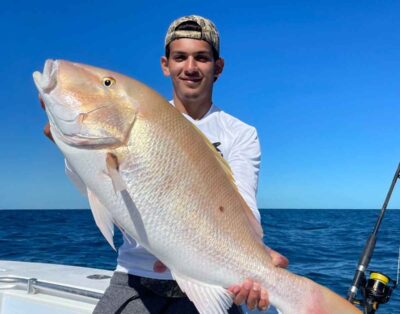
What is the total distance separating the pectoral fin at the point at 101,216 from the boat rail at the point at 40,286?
2172 mm

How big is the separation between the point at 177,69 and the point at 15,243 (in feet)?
50.4

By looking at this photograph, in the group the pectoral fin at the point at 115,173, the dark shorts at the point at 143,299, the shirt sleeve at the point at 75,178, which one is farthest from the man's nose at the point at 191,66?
the dark shorts at the point at 143,299

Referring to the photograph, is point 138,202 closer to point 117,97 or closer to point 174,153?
point 174,153

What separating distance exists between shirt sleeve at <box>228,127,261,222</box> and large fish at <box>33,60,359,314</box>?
579 mm

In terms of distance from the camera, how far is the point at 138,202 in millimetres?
2092

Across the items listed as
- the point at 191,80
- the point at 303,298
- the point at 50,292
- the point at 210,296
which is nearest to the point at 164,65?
the point at 191,80

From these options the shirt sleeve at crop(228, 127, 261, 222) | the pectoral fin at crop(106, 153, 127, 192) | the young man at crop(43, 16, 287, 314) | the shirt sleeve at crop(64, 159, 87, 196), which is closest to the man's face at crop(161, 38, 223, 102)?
the young man at crop(43, 16, 287, 314)

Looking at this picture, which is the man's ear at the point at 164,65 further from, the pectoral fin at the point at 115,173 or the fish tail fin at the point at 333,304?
the fish tail fin at the point at 333,304

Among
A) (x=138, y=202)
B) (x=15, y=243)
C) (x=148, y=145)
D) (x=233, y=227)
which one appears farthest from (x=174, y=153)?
(x=15, y=243)

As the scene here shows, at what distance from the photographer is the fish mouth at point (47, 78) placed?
2148 mm

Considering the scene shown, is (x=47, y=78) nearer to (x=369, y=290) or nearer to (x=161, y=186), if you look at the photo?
(x=161, y=186)

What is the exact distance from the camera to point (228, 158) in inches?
122

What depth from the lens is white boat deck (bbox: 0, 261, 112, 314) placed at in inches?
170

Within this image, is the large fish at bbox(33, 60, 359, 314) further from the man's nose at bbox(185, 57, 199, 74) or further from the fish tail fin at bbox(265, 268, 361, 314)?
the man's nose at bbox(185, 57, 199, 74)
